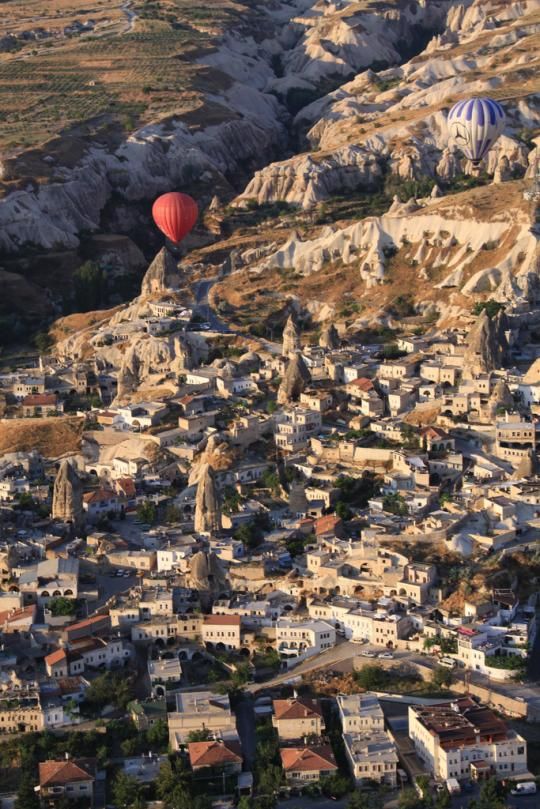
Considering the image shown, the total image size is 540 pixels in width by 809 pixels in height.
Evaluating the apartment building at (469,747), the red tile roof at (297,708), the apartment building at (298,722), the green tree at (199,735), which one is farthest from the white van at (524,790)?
the green tree at (199,735)

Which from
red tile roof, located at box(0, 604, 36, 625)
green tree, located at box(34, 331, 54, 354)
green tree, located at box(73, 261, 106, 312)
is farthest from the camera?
green tree, located at box(73, 261, 106, 312)

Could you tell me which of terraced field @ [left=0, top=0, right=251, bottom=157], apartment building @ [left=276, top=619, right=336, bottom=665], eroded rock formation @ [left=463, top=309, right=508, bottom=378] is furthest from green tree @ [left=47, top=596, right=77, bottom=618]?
terraced field @ [left=0, top=0, right=251, bottom=157]

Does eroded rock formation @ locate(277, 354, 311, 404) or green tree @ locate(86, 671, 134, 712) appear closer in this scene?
green tree @ locate(86, 671, 134, 712)

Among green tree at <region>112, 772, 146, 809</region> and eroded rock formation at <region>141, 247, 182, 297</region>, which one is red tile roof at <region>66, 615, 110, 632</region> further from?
eroded rock formation at <region>141, 247, 182, 297</region>

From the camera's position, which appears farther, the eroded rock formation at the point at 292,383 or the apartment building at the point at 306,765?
the eroded rock formation at the point at 292,383

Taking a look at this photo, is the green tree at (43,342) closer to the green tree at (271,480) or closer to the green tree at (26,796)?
the green tree at (271,480)

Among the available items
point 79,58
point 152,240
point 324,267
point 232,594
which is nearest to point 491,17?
point 79,58

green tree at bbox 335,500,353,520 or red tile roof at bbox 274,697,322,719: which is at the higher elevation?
green tree at bbox 335,500,353,520
